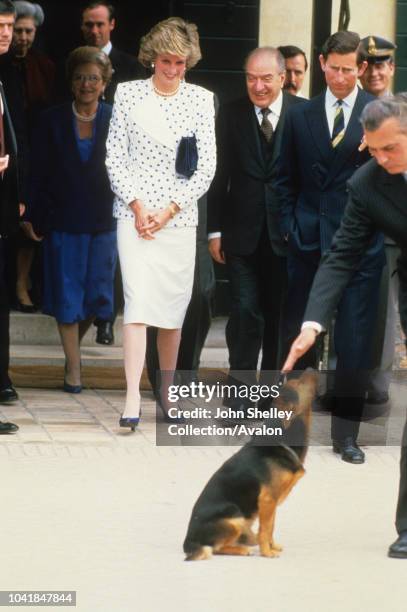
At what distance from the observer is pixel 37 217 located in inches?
402

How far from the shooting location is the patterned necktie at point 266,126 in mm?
9531

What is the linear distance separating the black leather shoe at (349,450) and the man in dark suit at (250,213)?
954 millimetres

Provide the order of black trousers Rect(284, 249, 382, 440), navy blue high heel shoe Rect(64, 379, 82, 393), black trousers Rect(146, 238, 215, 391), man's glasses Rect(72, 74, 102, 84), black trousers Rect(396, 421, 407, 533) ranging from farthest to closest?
1. navy blue high heel shoe Rect(64, 379, 82, 393)
2. man's glasses Rect(72, 74, 102, 84)
3. black trousers Rect(146, 238, 215, 391)
4. black trousers Rect(284, 249, 382, 440)
5. black trousers Rect(396, 421, 407, 533)

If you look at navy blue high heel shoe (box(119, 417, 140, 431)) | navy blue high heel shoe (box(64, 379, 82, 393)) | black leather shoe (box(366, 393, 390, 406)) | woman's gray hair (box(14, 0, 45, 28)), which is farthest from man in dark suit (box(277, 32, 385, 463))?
woman's gray hair (box(14, 0, 45, 28))

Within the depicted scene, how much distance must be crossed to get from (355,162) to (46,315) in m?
2.98

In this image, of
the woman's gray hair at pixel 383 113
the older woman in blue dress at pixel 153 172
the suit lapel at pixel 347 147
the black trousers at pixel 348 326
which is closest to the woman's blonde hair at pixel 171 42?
the older woman in blue dress at pixel 153 172

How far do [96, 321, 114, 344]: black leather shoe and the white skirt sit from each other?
1872mm

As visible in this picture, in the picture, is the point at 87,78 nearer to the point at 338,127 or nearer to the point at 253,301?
the point at 253,301

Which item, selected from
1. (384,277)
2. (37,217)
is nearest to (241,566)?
(384,277)

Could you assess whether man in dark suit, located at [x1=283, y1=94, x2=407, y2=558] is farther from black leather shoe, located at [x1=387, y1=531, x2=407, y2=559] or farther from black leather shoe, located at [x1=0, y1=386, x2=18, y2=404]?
black leather shoe, located at [x1=0, y1=386, x2=18, y2=404]

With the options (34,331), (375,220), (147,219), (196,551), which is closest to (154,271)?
(147,219)

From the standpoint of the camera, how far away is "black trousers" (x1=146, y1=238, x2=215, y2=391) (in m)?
9.73

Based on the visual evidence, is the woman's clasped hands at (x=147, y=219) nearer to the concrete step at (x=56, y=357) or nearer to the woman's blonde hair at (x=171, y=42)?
the woman's blonde hair at (x=171, y=42)

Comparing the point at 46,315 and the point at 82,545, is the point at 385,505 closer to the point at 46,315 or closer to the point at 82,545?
the point at 82,545
